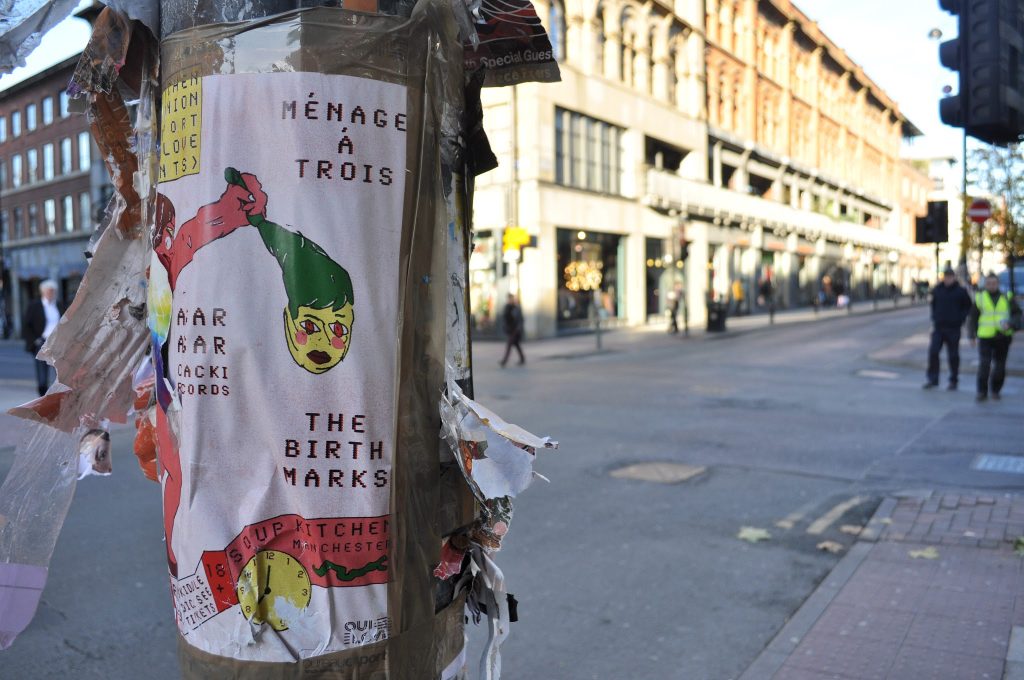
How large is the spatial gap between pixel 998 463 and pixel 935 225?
31.0 feet

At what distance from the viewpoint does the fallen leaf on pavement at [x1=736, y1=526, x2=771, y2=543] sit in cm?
593

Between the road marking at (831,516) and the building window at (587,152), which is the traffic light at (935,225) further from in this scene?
the building window at (587,152)

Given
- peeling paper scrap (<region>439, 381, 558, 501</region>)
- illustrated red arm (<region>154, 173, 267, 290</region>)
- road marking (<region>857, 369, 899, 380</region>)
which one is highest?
illustrated red arm (<region>154, 173, 267, 290</region>)

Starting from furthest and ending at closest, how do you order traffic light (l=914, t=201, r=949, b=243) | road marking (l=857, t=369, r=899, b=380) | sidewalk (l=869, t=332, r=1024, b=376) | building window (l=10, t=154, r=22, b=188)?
building window (l=10, t=154, r=22, b=188) → sidewalk (l=869, t=332, r=1024, b=376) → traffic light (l=914, t=201, r=949, b=243) → road marking (l=857, t=369, r=899, b=380)

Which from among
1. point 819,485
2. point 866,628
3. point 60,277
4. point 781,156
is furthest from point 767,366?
point 60,277

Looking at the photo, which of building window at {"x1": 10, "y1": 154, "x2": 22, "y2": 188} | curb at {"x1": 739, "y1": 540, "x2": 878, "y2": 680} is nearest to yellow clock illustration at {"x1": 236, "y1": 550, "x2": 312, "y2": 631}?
curb at {"x1": 739, "y1": 540, "x2": 878, "y2": 680}

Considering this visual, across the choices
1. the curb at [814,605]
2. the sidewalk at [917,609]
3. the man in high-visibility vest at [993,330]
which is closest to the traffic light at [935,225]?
the man in high-visibility vest at [993,330]

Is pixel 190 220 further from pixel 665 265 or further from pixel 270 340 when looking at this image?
pixel 665 265

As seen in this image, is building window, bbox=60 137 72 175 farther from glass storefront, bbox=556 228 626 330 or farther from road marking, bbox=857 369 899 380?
road marking, bbox=857 369 899 380

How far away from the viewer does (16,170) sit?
5047 cm

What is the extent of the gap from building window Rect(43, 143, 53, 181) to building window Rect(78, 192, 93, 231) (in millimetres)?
4064

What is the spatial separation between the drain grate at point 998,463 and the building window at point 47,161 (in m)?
49.9

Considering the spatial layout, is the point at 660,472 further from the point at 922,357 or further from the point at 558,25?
the point at 558,25

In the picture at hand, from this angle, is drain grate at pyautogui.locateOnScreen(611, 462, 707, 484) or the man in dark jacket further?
the man in dark jacket
